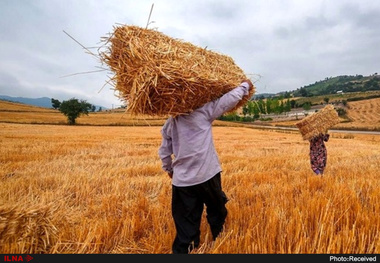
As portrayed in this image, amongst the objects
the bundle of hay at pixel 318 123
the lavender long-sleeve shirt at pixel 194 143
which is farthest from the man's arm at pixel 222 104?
the bundle of hay at pixel 318 123

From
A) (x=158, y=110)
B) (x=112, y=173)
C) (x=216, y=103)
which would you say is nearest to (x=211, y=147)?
(x=216, y=103)

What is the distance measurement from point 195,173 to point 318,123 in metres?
5.37

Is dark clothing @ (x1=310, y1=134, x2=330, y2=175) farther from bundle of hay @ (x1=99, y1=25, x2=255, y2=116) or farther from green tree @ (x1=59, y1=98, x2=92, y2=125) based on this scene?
green tree @ (x1=59, y1=98, x2=92, y2=125)

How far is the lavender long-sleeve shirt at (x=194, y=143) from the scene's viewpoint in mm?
2723

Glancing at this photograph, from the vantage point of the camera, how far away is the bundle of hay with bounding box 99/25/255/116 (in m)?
2.55

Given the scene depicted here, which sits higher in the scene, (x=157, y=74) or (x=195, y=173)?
(x=157, y=74)

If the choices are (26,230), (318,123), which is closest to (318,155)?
(318,123)

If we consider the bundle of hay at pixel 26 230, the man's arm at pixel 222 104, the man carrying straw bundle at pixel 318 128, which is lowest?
the bundle of hay at pixel 26 230

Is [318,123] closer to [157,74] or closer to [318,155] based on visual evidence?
[318,155]

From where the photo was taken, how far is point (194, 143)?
2756mm

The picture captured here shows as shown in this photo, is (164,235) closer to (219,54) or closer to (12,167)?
(219,54)

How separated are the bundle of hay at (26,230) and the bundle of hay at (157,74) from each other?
4.33ft

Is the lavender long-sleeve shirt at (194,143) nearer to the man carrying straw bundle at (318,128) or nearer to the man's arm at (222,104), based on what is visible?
the man's arm at (222,104)

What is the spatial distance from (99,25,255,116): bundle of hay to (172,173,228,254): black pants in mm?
852
